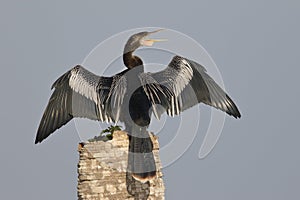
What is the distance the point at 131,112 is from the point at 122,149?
0.79 meters

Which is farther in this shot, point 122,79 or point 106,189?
point 122,79

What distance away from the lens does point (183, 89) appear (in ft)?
41.7

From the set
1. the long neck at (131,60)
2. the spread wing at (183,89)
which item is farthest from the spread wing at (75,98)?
the spread wing at (183,89)

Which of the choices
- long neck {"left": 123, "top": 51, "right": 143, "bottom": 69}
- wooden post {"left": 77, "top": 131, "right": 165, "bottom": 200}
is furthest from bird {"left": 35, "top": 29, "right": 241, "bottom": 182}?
wooden post {"left": 77, "top": 131, "right": 165, "bottom": 200}

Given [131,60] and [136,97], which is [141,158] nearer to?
[136,97]

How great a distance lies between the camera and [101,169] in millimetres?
11109

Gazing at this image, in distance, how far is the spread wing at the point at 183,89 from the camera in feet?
39.8

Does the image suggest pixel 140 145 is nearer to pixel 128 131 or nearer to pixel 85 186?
pixel 128 131

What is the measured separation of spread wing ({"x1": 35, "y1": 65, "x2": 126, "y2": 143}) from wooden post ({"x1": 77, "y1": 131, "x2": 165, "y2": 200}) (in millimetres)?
1047

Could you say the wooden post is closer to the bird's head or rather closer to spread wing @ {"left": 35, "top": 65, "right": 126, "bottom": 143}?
spread wing @ {"left": 35, "top": 65, "right": 126, "bottom": 143}

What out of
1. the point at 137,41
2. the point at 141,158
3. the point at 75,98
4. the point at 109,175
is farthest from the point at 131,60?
the point at 109,175

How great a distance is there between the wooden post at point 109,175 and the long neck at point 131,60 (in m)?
1.47

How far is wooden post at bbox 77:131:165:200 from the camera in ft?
36.2

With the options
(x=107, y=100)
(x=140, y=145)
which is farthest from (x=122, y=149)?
(x=107, y=100)
